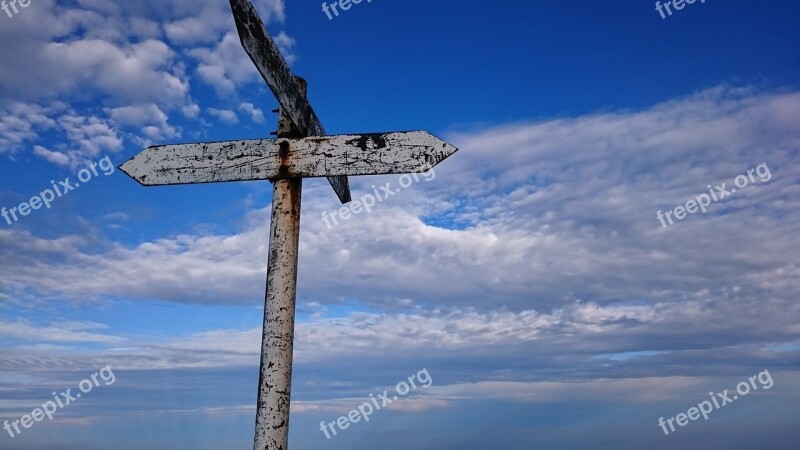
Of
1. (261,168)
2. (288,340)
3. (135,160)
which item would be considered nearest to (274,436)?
(288,340)

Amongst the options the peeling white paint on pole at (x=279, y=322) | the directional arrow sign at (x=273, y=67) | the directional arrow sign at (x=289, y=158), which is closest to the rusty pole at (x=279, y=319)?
the peeling white paint on pole at (x=279, y=322)

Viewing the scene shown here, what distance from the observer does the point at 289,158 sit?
505cm

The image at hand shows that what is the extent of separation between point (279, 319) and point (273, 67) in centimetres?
195

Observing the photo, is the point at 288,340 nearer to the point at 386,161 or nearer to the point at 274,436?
the point at 274,436

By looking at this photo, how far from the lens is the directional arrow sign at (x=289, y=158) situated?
15.8 feet

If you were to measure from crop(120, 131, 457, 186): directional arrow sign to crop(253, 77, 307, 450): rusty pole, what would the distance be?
108 millimetres

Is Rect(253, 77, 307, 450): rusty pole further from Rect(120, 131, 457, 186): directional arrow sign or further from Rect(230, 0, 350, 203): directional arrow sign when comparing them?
Rect(230, 0, 350, 203): directional arrow sign

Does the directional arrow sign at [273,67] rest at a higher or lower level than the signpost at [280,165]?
higher

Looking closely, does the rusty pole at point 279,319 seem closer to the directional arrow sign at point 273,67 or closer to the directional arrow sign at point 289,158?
the directional arrow sign at point 289,158

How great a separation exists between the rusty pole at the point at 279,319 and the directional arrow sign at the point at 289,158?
0.11 meters

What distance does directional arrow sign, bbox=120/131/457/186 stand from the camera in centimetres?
480

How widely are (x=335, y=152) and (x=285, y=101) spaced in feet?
1.90

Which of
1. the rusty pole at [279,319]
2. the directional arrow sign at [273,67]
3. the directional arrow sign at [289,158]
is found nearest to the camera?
the directional arrow sign at [273,67]

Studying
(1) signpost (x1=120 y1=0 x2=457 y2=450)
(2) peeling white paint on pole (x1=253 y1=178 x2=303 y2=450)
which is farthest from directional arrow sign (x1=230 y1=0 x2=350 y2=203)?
(2) peeling white paint on pole (x1=253 y1=178 x2=303 y2=450)
